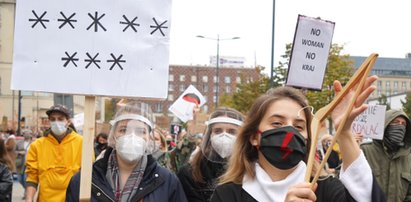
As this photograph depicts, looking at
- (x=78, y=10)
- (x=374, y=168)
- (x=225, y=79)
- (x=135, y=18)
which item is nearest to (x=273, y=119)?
(x=135, y=18)

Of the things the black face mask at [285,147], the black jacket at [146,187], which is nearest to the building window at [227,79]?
the black jacket at [146,187]

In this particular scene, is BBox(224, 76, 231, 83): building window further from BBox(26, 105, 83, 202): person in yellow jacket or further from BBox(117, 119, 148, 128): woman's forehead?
BBox(117, 119, 148, 128): woman's forehead

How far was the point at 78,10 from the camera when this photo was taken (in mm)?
3840

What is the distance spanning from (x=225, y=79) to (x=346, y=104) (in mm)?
113164

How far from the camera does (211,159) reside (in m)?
5.16

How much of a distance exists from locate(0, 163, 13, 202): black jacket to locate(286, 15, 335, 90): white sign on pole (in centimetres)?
314

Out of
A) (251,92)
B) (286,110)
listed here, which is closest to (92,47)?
(286,110)

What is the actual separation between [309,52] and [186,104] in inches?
248

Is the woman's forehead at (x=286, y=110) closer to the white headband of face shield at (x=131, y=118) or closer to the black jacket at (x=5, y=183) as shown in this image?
the white headband of face shield at (x=131, y=118)

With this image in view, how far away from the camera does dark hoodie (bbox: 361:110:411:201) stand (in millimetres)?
6141

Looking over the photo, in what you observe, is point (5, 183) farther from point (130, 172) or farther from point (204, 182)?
point (130, 172)

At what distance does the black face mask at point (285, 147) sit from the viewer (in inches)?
109

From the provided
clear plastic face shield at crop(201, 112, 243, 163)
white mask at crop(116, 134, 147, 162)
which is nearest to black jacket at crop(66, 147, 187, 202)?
white mask at crop(116, 134, 147, 162)

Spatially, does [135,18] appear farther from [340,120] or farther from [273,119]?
[340,120]
